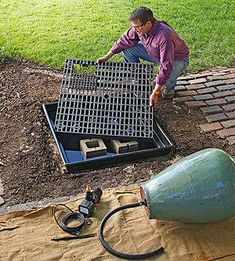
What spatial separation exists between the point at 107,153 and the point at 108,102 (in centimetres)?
51

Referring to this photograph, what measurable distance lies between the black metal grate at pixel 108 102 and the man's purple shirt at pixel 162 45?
0.19 meters

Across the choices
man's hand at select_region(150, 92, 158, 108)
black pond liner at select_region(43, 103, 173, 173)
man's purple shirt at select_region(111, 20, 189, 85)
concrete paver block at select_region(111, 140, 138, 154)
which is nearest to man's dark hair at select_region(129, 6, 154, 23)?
man's purple shirt at select_region(111, 20, 189, 85)

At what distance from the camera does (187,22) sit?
6.49 metres

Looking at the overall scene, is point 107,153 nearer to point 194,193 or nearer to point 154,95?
point 154,95

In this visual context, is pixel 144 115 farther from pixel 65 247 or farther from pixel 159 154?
pixel 65 247

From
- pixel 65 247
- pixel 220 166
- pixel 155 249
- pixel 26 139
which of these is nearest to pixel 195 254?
pixel 155 249

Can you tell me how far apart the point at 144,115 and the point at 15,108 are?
1.26 m

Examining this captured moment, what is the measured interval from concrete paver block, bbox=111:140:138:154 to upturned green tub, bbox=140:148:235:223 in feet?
3.10

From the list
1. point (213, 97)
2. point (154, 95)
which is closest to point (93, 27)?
point (213, 97)

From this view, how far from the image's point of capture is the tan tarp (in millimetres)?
2969

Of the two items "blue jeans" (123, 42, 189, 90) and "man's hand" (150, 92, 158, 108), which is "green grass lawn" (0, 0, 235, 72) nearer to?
"blue jeans" (123, 42, 189, 90)

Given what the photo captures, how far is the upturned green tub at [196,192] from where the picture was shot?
2.91m

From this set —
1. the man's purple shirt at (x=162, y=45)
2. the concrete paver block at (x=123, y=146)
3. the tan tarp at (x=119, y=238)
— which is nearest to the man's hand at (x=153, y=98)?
the man's purple shirt at (x=162, y=45)

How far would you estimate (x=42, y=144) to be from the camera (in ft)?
13.2
